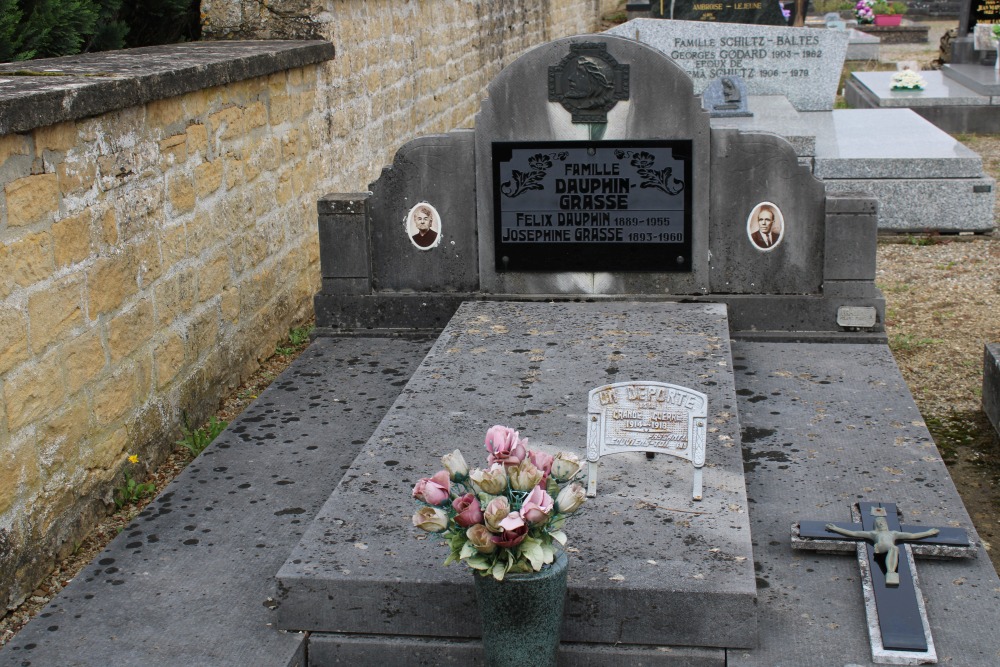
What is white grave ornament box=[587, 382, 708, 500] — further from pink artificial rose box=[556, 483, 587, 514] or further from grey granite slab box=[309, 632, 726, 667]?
pink artificial rose box=[556, 483, 587, 514]

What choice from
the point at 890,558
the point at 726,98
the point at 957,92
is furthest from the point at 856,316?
the point at 957,92

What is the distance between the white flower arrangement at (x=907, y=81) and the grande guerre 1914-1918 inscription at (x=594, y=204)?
27.9ft

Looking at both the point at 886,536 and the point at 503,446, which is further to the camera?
the point at 886,536

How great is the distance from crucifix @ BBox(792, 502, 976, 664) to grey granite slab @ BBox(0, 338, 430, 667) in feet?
5.42

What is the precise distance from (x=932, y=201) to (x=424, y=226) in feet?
15.8

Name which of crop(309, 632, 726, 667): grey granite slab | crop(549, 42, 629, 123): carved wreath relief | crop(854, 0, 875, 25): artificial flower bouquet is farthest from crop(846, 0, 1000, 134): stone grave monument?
crop(309, 632, 726, 667): grey granite slab

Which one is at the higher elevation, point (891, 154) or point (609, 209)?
point (609, 209)

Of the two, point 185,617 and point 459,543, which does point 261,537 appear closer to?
point 185,617

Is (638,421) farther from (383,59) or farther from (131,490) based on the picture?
(383,59)

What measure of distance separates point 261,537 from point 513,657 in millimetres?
1252

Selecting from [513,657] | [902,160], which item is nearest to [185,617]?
[513,657]

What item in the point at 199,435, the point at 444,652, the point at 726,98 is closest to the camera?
the point at 444,652

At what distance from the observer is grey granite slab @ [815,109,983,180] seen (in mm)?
8602

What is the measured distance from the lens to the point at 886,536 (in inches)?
137
